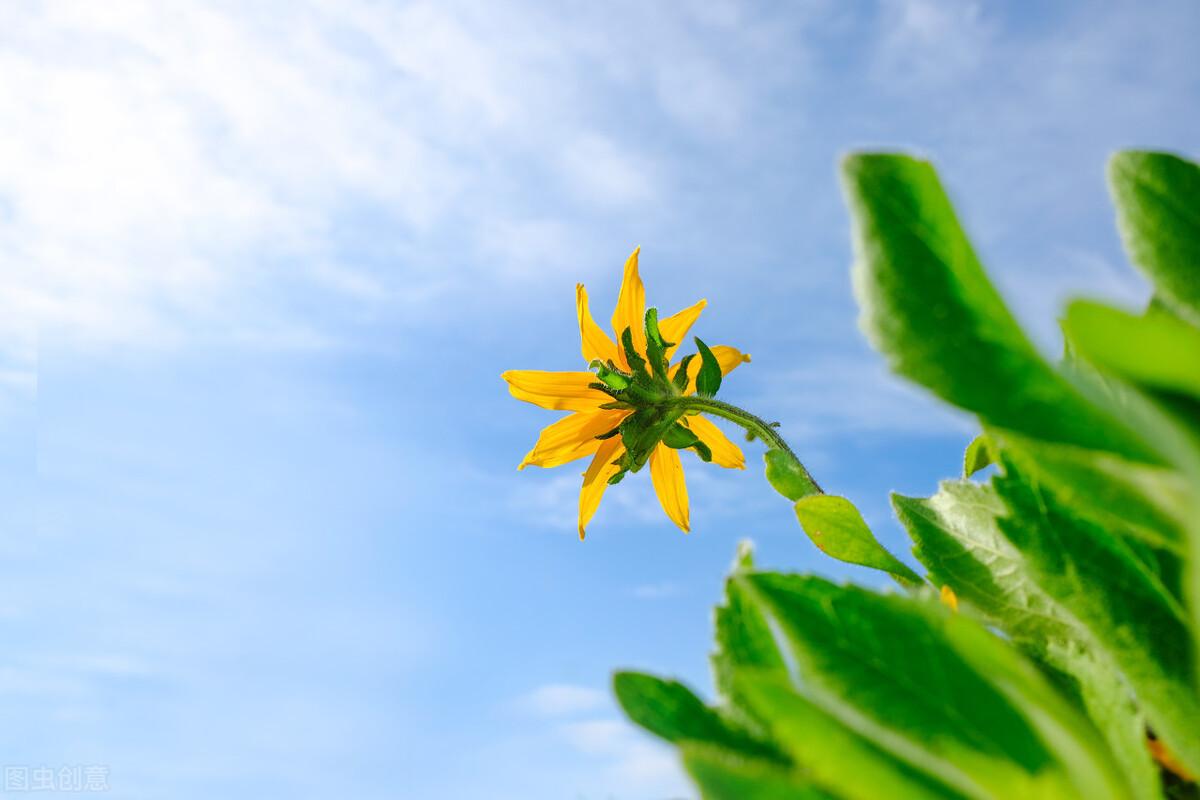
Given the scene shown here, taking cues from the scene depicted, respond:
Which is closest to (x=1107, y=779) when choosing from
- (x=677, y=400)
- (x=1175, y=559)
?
(x=1175, y=559)

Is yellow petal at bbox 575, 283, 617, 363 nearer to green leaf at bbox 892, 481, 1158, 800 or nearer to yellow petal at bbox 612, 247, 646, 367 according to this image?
yellow petal at bbox 612, 247, 646, 367

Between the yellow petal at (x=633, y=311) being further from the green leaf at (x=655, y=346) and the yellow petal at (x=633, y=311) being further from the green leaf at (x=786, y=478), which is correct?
the green leaf at (x=786, y=478)

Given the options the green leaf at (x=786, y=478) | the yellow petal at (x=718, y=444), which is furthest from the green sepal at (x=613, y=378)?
the green leaf at (x=786, y=478)

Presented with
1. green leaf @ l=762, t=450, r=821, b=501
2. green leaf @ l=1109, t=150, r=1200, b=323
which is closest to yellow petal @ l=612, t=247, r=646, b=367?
green leaf @ l=762, t=450, r=821, b=501

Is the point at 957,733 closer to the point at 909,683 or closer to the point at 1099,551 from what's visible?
the point at 909,683

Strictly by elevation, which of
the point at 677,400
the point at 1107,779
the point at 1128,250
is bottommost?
the point at 1107,779

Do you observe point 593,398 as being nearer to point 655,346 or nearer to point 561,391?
point 561,391
